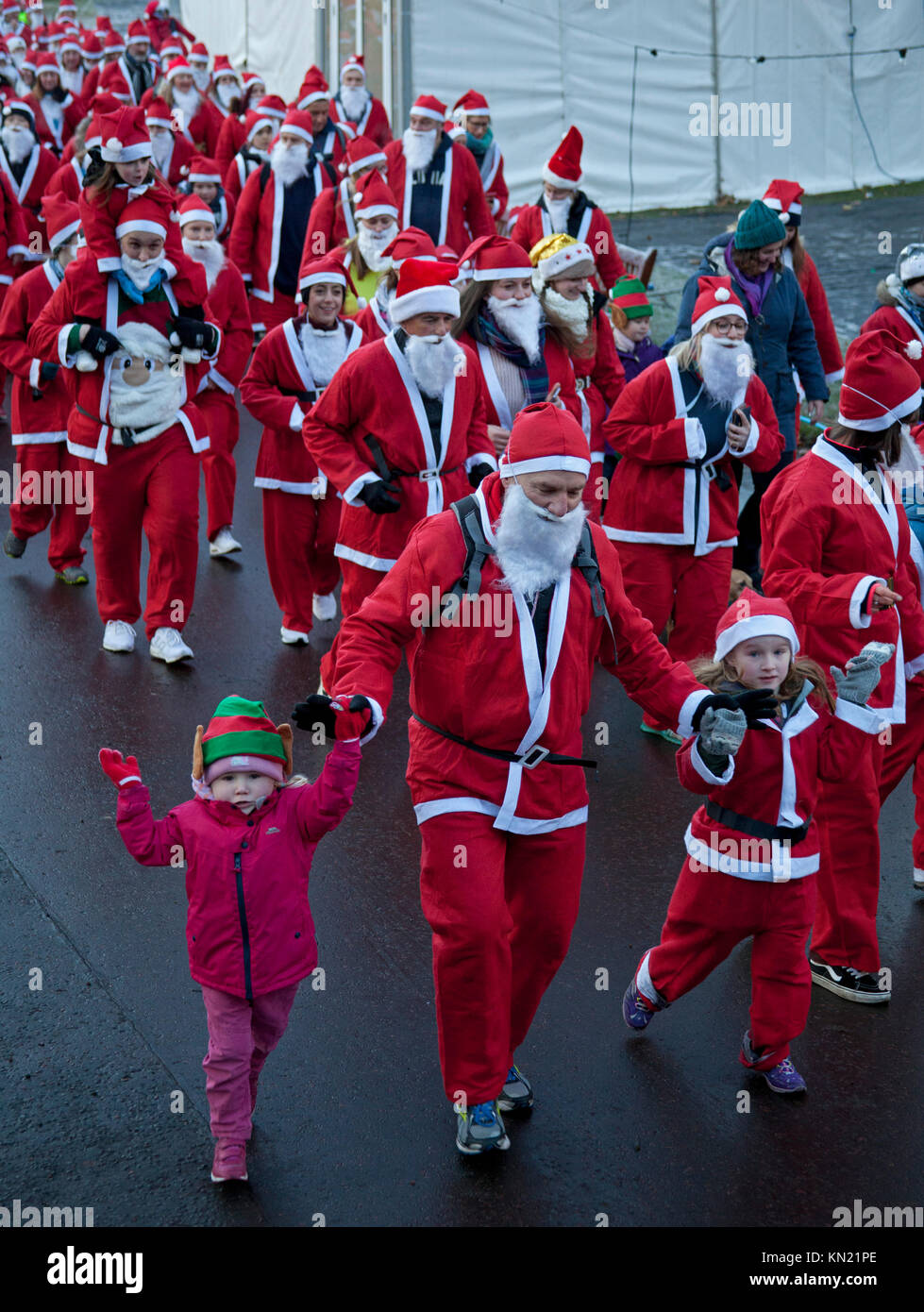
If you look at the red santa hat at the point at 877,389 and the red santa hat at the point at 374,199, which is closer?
the red santa hat at the point at 877,389

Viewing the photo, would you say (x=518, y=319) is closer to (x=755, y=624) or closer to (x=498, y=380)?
(x=498, y=380)

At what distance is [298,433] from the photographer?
837 cm

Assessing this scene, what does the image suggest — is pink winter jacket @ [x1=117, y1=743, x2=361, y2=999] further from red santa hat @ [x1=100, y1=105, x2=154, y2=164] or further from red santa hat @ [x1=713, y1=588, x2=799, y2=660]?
red santa hat @ [x1=100, y1=105, x2=154, y2=164]

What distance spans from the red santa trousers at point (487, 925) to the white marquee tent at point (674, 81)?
15.7 meters

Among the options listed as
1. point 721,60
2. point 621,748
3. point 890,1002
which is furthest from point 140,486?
point 721,60

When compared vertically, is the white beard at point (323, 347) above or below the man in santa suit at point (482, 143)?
below

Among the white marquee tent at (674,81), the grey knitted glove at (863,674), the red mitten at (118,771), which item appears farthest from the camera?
the white marquee tent at (674,81)

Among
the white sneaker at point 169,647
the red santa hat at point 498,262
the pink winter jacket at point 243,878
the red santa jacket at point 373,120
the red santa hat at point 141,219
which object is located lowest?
the pink winter jacket at point 243,878

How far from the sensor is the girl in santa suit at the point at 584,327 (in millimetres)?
7473

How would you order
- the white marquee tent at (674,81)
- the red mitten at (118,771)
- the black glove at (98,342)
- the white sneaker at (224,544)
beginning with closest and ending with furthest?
the red mitten at (118,771) → the black glove at (98,342) → the white sneaker at (224,544) → the white marquee tent at (674,81)

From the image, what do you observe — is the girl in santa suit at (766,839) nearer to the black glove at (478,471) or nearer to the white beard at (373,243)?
the black glove at (478,471)

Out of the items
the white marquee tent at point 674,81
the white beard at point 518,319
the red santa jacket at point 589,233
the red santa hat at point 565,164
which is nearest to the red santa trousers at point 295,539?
the white beard at point 518,319
